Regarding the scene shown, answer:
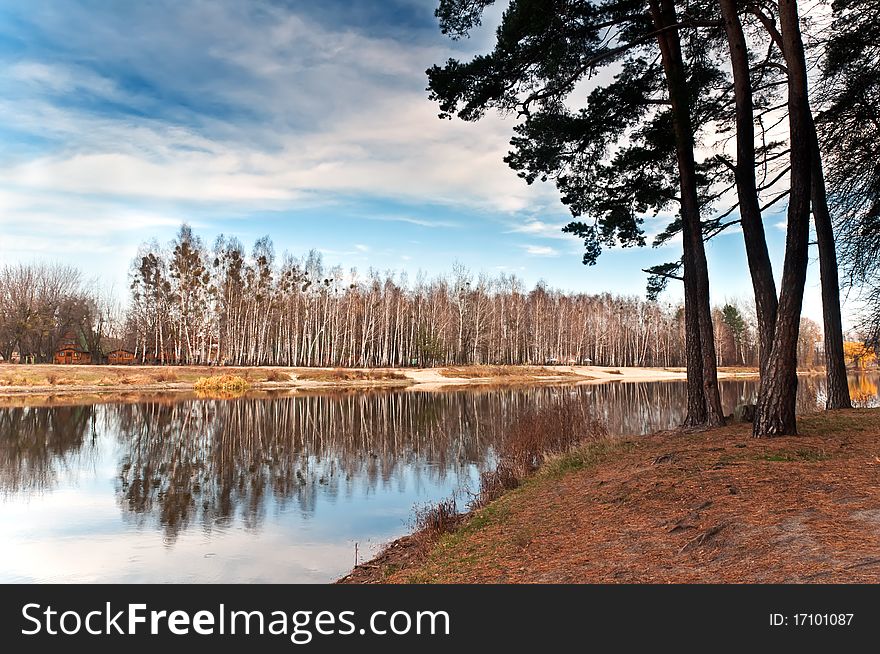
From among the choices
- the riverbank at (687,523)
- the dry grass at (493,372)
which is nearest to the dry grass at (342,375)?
the dry grass at (493,372)

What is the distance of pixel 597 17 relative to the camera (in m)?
12.2

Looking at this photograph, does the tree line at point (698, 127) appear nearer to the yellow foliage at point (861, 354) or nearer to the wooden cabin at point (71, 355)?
the yellow foliage at point (861, 354)

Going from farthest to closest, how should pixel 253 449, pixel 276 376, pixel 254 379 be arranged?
1. pixel 276 376
2. pixel 254 379
3. pixel 253 449

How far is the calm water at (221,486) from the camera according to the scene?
904cm

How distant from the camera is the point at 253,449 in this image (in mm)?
18750

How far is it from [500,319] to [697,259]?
65.7m

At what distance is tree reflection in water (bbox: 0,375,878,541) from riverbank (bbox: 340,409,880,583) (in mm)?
4794

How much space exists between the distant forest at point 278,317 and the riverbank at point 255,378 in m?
9.10

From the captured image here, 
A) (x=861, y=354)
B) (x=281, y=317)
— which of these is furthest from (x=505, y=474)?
(x=281, y=317)

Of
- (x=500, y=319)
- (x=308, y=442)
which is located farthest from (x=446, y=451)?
(x=500, y=319)

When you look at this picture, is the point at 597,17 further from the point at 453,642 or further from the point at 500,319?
the point at 500,319

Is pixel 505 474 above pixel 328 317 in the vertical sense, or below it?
below

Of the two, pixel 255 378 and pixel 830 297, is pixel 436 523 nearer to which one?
pixel 830 297

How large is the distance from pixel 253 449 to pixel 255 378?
104 ft
